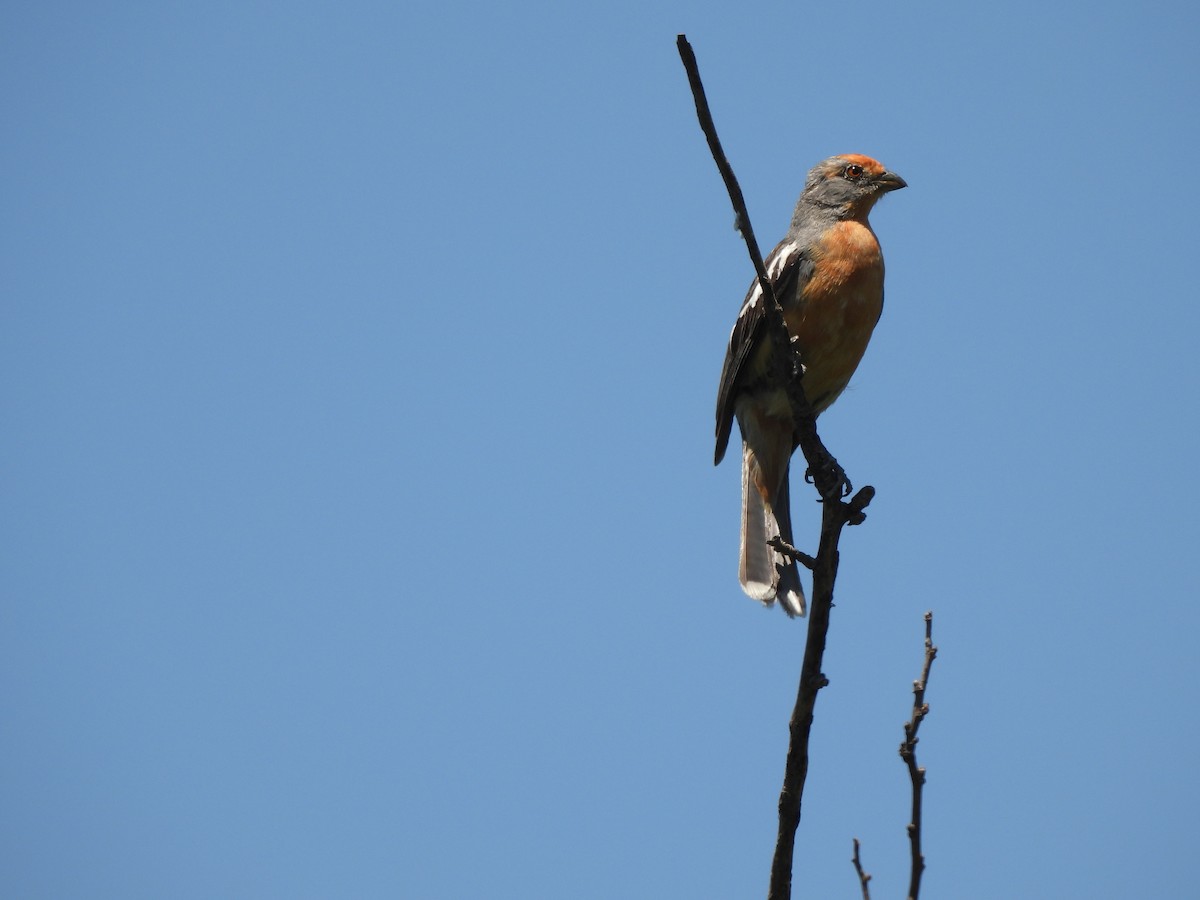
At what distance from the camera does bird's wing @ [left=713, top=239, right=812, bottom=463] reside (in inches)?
233

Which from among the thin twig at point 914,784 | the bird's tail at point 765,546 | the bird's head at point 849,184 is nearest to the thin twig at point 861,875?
the thin twig at point 914,784

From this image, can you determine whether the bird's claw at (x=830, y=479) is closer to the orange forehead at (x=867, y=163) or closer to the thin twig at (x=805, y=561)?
the thin twig at (x=805, y=561)

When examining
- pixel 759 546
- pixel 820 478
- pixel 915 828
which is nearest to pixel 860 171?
pixel 759 546

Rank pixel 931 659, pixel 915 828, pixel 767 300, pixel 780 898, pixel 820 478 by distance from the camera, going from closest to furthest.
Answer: pixel 915 828 < pixel 931 659 < pixel 780 898 < pixel 767 300 < pixel 820 478

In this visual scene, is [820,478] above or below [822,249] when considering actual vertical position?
below

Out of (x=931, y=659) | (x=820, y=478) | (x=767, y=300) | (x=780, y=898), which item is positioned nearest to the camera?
(x=931, y=659)

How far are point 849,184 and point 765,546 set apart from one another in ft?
8.29

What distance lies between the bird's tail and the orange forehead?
2127mm

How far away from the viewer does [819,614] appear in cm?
378

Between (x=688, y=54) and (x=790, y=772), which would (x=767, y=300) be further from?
(x=790, y=772)

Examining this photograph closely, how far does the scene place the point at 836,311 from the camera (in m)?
5.84

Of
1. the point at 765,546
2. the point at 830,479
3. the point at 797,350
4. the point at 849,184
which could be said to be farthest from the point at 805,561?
the point at 849,184

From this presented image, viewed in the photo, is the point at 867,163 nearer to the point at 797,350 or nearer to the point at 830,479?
the point at 797,350

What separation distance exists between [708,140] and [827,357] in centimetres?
268
